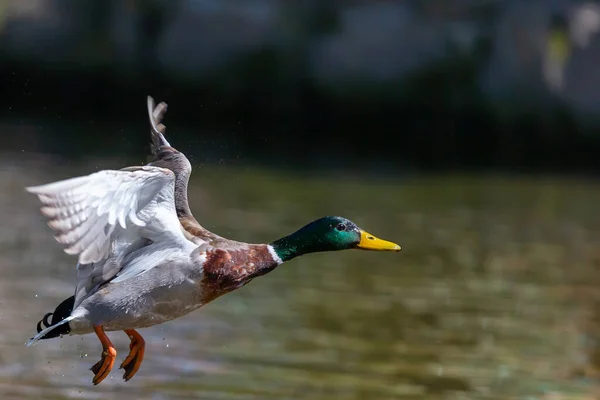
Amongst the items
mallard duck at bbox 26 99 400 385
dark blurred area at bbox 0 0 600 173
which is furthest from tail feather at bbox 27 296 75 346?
dark blurred area at bbox 0 0 600 173

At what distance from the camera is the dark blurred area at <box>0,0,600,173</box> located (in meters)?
19.0

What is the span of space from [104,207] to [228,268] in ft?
2.47

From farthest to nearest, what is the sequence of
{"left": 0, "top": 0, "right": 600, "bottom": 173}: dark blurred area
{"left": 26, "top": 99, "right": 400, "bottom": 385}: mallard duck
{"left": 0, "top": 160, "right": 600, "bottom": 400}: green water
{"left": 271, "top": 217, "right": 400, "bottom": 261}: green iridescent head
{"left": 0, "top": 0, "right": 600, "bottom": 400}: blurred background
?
{"left": 0, "top": 0, "right": 600, "bottom": 173}: dark blurred area, {"left": 0, "top": 0, "right": 600, "bottom": 400}: blurred background, {"left": 0, "top": 160, "right": 600, "bottom": 400}: green water, {"left": 271, "top": 217, "right": 400, "bottom": 261}: green iridescent head, {"left": 26, "top": 99, "right": 400, "bottom": 385}: mallard duck

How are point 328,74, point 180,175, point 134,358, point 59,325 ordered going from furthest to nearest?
point 328,74, point 180,175, point 134,358, point 59,325

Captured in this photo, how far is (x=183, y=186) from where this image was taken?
6.48 meters

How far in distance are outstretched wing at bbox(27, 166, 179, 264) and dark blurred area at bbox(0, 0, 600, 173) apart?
40.7 ft

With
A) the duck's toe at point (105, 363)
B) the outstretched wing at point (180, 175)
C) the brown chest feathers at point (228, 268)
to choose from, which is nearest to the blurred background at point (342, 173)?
the duck's toe at point (105, 363)

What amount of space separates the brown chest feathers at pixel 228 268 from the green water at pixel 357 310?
142cm

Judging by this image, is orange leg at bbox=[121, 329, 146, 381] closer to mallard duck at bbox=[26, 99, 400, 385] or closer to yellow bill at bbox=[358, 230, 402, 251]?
mallard duck at bbox=[26, 99, 400, 385]

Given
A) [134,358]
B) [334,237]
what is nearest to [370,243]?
[334,237]

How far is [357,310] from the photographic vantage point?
9664mm

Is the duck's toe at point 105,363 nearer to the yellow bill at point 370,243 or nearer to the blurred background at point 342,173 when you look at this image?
the blurred background at point 342,173

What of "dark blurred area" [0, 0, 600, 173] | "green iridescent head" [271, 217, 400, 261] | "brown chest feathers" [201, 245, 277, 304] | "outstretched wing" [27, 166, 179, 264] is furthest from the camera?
"dark blurred area" [0, 0, 600, 173]

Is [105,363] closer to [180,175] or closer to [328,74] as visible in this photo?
[180,175]
